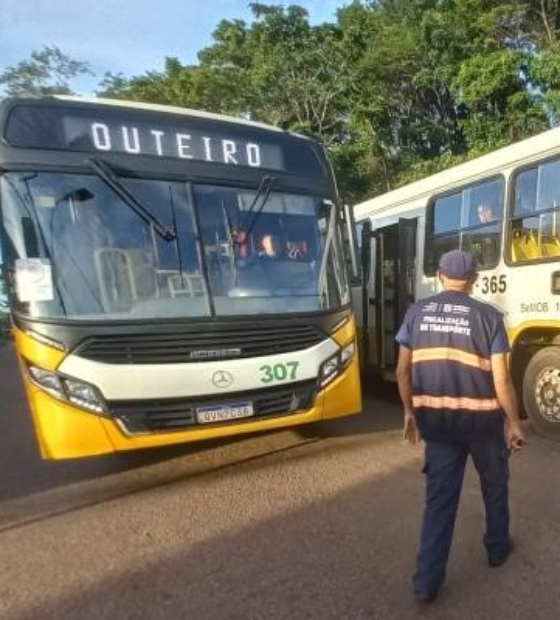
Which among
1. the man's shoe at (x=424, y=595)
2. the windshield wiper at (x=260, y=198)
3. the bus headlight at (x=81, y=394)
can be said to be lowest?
the man's shoe at (x=424, y=595)

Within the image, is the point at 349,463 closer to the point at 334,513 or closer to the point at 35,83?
the point at 334,513

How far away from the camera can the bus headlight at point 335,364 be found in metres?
5.46

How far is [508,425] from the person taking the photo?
131 inches

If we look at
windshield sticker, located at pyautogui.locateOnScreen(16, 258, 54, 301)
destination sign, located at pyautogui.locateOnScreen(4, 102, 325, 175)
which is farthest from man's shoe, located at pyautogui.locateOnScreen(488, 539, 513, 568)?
destination sign, located at pyautogui.locateOnScreen(4, 102, 325, 175)

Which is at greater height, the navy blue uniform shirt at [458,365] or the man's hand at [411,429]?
the navy blue uniform shirt at [458,365]

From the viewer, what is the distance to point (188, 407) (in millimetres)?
4984

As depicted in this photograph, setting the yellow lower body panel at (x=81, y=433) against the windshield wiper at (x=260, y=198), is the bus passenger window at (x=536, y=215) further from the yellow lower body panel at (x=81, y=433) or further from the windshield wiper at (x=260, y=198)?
the yellow lower body panel at (x=81, y=433)

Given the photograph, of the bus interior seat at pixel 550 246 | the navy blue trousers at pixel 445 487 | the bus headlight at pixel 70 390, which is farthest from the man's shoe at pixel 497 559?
the bus interior seat at pixel 550 246

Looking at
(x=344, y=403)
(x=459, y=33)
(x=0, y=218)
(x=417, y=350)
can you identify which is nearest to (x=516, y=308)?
(x=344, y=403)

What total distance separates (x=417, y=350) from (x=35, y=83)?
2304 cm

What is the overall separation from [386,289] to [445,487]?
525 cm

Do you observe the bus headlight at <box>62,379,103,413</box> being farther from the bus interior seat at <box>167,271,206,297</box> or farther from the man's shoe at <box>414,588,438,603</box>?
the man's shoe at <box>414,588,438,603</box>

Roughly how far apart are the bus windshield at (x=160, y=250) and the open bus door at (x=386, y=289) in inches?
90.4

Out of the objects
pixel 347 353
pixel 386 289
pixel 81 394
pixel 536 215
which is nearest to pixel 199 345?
pixel 81 394
